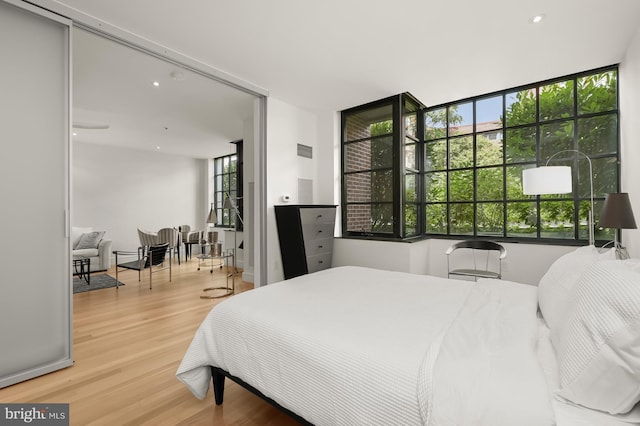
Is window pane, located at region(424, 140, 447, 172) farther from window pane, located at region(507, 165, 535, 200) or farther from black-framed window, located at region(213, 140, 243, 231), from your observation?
black-framed window, located at region(213, 140, 243, 231)

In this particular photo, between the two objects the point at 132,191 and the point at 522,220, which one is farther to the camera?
the point at 132,191

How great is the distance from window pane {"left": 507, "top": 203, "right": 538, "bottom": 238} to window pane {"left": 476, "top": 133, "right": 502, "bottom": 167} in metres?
0.65

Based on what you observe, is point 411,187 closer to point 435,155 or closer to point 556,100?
point 435,155

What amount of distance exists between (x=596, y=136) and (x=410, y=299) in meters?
3.41

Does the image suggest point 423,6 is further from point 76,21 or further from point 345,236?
point 345,236

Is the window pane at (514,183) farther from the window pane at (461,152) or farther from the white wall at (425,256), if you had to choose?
the white wall at (425,256)

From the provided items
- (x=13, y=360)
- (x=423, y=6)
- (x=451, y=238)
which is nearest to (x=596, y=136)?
(x=451, y=238)

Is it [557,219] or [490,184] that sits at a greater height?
[490,184]

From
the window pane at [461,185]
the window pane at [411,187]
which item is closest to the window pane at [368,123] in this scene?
the window pane at [411,187]

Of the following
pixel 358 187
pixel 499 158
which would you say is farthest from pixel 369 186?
pixel 499 158

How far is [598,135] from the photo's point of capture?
141 inches

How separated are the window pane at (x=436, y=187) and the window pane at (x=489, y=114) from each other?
826mm

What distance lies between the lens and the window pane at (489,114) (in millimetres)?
4227

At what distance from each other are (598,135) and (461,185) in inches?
61.8
